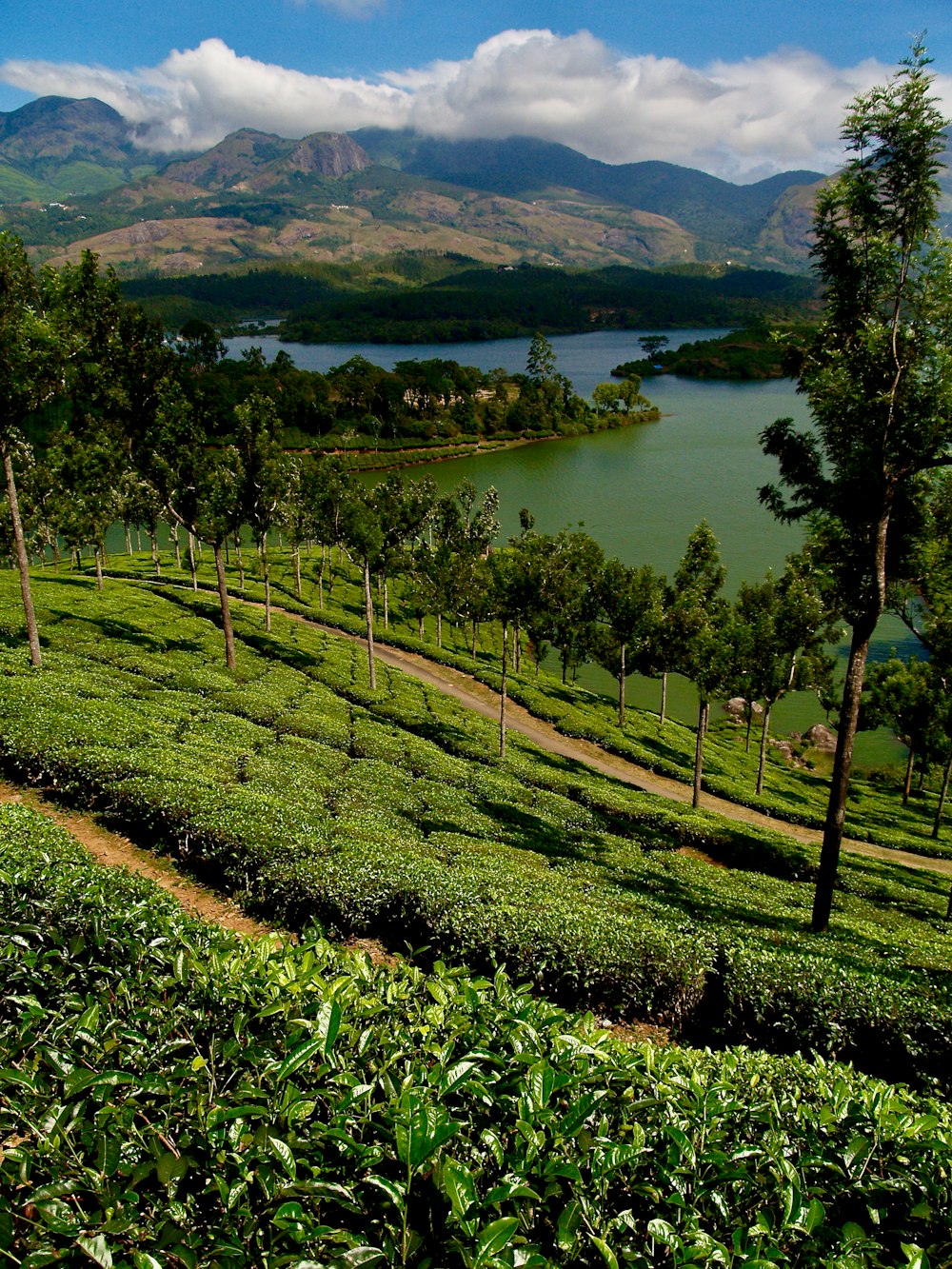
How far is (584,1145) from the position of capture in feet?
11.5

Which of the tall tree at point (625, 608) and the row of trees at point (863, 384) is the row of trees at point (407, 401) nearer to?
the tall tree at point (625, 608)

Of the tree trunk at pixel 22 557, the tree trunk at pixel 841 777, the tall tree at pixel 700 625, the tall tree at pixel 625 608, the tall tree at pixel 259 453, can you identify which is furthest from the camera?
the tall tree at pixel 625 608

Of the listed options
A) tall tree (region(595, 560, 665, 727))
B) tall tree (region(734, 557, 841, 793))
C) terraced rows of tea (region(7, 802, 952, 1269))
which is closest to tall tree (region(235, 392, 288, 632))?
tall tree (region(595, 560, 665, 727))

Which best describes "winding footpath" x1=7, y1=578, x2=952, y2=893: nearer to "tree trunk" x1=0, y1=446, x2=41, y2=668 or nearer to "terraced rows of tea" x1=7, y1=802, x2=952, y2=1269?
"terraced rows of tea" x1=7, y1=802, x2=952, y2=1269

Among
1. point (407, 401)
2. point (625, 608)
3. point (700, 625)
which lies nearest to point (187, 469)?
point (700, 625)

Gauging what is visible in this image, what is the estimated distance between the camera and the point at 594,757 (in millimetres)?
30094

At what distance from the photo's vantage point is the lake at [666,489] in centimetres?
5684

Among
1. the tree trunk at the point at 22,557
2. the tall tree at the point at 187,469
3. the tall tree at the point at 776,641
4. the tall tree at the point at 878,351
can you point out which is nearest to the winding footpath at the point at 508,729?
the tall tree at the point at 776,641

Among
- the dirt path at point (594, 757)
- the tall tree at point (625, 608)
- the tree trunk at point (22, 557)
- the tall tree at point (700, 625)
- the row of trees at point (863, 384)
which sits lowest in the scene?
the dirt path at point (594, 757)

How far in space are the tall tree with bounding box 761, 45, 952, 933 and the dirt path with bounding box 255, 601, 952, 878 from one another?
51.2 ft

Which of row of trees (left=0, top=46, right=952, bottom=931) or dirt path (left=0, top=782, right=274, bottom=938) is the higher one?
row of trees (left=0, top=46, right=952, bottom=931)

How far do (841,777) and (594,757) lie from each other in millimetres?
17881

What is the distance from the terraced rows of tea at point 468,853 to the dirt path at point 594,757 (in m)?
2.84

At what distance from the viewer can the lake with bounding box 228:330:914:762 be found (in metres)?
56.8
